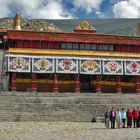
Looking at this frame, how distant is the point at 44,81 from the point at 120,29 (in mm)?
47061

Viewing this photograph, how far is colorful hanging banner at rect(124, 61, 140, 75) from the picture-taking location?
4269 cm

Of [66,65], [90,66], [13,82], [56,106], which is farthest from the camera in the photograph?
[90,66]

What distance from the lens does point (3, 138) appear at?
A: 20.4 m

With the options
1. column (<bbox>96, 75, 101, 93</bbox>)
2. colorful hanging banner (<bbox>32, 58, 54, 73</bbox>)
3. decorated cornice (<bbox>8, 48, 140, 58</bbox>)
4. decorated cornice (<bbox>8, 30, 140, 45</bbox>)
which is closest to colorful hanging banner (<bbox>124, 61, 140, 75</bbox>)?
decorated cornice (<bbox>8, 48, 140, 58</bbox>)

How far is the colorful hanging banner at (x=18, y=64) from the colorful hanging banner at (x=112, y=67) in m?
7.03

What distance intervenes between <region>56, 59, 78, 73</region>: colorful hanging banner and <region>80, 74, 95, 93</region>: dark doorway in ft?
8.67

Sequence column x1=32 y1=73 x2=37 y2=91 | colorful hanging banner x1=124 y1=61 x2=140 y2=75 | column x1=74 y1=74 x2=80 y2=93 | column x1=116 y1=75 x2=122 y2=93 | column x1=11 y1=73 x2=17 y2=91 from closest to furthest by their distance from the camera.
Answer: column x1=11 y1=73 x2=17 y2=91
column x1=32 y1=73 x2=37 y2=91
column x1=74 y1=74 x2=80 y2=93
column x1=116 y1=75 x2=122 y2=93
colorful hanging banner x1=124 y1=61 x2=140 y2=75

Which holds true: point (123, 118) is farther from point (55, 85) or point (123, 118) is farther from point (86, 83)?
point (86, 83)

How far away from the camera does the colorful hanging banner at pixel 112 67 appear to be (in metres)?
42.2

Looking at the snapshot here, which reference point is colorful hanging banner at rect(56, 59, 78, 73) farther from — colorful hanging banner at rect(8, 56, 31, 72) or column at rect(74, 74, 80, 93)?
colorful hanging banner at rect(8, 56, 31, 72)

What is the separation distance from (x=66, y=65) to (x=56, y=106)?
825 cm

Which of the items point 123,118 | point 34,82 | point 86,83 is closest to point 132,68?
point 86,83

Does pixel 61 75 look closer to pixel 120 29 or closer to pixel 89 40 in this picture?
pixel 89 40

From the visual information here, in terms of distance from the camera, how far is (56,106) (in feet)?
111
